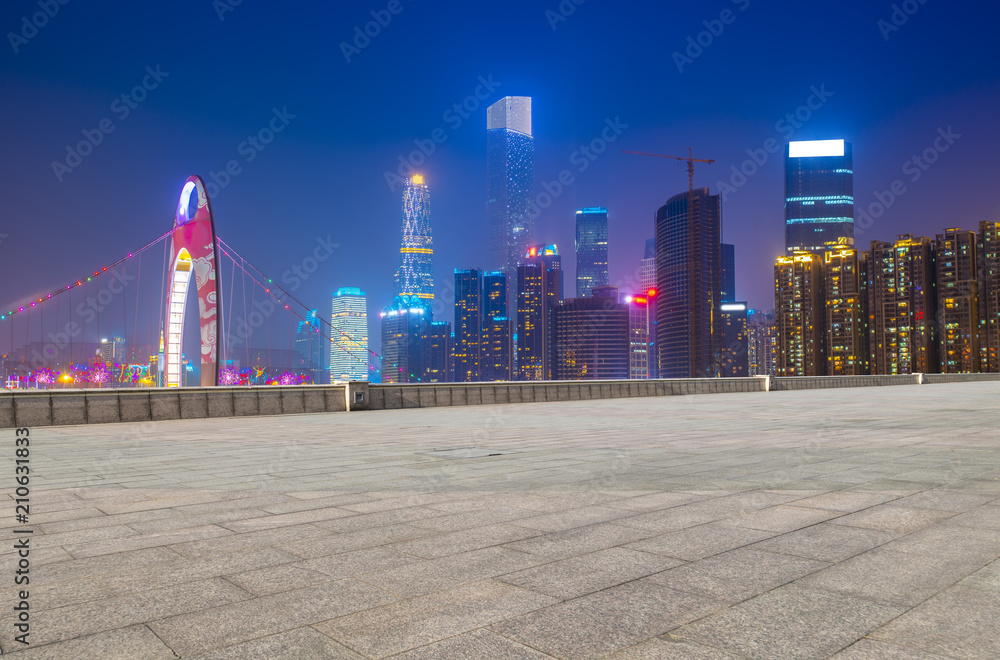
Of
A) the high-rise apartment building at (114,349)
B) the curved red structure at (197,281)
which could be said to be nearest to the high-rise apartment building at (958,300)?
the curved red structure at (197,281)

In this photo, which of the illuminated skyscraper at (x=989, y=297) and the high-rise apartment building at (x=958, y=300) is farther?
the high-rise apartment building at (x=958, y=300)

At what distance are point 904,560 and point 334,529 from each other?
3.99m

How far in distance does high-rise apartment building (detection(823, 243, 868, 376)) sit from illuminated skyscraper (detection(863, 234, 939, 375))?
4.88m

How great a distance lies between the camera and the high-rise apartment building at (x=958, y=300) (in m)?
129

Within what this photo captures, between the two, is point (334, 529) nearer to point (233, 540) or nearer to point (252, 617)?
point (233, 540)

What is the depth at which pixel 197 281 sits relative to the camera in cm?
6200

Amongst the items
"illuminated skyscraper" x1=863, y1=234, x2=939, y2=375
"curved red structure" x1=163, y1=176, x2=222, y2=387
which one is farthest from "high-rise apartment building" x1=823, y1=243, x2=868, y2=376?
"curved red structure" x1=163, y1=176, x2=222, y2=387

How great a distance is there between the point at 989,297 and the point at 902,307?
18.5 meters

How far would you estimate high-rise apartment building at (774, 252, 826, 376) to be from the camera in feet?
557

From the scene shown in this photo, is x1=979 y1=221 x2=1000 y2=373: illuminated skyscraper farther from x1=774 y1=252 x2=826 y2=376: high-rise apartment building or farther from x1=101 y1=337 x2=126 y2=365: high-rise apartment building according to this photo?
x1=101 y1=337 x2=126 y2=365: high-rise apartment building

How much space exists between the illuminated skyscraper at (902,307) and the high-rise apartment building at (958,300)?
2237mm

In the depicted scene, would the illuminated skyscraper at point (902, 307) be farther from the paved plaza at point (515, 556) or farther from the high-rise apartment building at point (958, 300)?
the paved plaza at point (515, 556)

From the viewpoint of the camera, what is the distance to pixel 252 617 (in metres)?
3.47

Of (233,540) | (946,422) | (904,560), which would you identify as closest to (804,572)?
(904,560)
